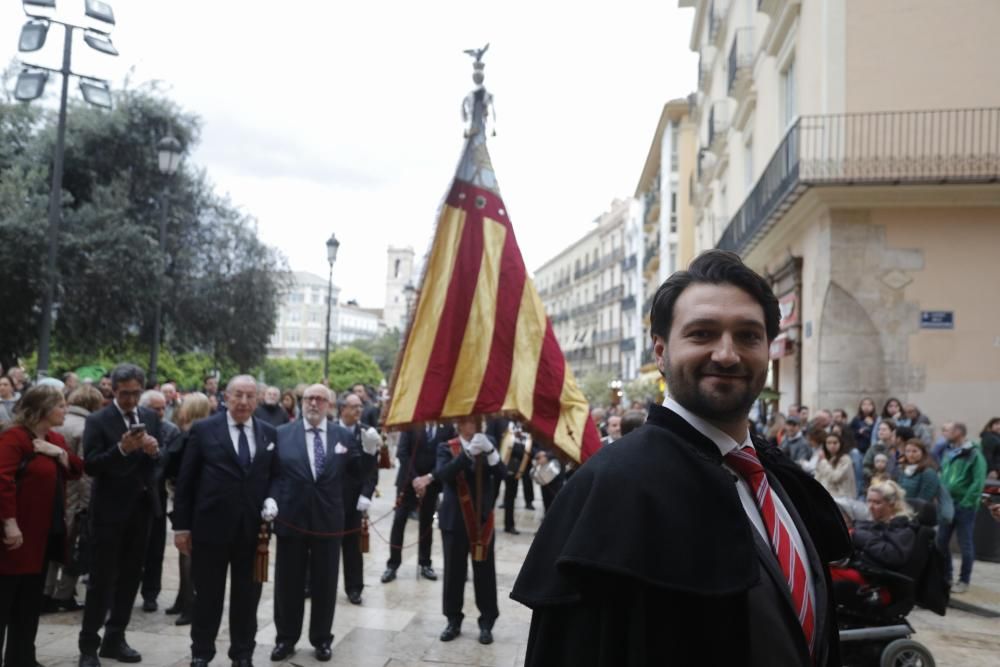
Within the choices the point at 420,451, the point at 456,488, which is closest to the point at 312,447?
the point at 456,488

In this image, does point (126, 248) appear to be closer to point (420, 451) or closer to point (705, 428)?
point (420, 451)

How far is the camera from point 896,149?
43.5 feet

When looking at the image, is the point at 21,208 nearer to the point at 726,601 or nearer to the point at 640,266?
the point at 726,601

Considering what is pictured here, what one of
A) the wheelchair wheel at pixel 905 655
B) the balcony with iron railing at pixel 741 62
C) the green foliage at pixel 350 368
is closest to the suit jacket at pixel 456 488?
the wheelchair wheel at pixel 905 655

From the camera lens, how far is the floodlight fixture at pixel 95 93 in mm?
11740

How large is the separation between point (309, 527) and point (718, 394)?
15.6 ft

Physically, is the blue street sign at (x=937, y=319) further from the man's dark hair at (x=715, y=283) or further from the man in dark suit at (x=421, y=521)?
the man's dark hair at (x=715, y=283)

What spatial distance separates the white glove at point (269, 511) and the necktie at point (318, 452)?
0.61m

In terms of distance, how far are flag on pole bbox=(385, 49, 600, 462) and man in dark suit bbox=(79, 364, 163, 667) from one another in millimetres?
1773

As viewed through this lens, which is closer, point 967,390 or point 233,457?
point 233,457

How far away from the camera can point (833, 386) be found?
13453 mm

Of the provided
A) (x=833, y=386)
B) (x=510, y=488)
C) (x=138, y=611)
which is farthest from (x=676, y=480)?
(x=833, y=386)

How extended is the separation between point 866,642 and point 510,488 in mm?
6703

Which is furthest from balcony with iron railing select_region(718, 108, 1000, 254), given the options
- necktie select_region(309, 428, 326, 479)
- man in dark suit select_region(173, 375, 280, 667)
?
man in dark suit select_region(173, 375, 280, 667)
